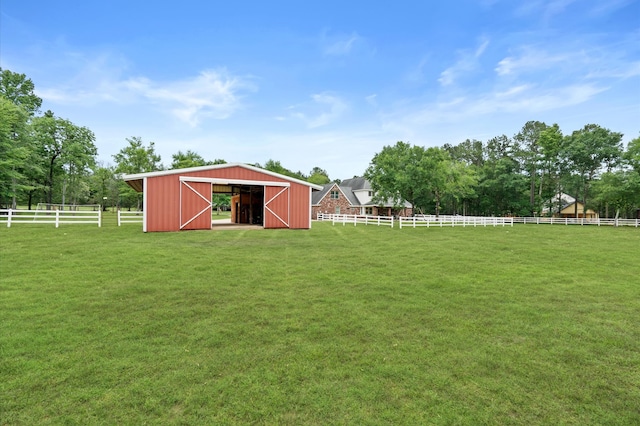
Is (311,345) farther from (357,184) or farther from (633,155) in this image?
(633,155)

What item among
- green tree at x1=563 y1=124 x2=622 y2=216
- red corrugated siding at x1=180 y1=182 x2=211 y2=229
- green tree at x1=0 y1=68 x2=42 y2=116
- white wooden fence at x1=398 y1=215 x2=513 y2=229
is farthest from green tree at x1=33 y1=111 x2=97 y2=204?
green tree at x1=563 y1=124 x2=622 y2=216

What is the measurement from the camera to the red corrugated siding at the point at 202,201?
15.5m

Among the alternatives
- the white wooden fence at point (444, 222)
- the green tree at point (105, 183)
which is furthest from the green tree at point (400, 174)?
the green tree at point (105, 183)

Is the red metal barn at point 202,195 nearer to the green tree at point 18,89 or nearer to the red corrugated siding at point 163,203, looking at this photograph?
the red corrugated siding at point 163,203

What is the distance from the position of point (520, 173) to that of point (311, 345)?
5231 cm

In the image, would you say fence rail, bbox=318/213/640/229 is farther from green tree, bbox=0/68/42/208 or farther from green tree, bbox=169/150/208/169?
green tree, bbox=0/68/42/208

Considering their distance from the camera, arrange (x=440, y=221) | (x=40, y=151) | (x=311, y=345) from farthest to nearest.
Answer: (x=40, y=151), (x=440, y=221), (x=311, y=345)

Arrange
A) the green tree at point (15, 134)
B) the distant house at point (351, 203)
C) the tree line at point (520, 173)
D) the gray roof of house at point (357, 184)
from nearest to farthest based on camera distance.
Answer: the green tree at point (15, 134) → the tree line at point (520, 173) → the distant house at point (351, 203) → the gray roof of house at point (357, 184)

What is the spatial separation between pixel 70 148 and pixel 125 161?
216 inches

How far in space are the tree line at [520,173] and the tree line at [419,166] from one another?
111 millimetres

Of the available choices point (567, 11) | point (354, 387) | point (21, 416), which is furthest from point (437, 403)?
point (567, 11)

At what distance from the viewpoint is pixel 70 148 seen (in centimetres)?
3559

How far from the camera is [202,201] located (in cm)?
1673

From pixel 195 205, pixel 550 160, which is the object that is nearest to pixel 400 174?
pixel 195 205
